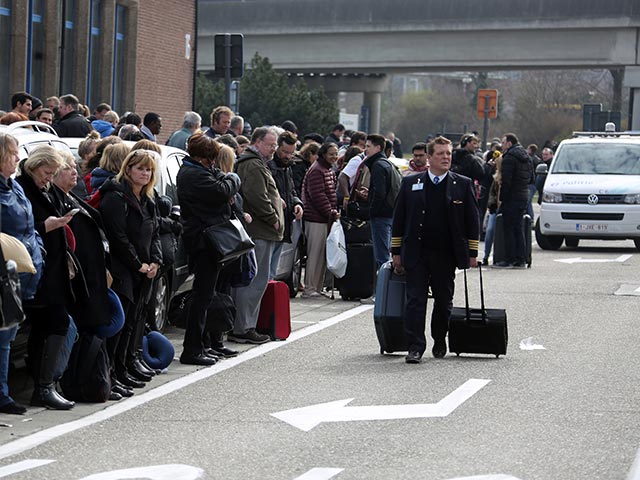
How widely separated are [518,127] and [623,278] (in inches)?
3078

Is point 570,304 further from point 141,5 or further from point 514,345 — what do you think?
point 141,5

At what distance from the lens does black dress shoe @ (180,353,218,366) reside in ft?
37.7

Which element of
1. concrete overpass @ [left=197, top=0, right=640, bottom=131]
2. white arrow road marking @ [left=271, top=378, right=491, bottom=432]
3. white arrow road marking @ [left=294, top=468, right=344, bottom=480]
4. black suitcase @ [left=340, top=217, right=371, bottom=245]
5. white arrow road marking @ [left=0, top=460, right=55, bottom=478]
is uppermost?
concrete overpass @ [left=197, top=0, right=640, bottom=131]

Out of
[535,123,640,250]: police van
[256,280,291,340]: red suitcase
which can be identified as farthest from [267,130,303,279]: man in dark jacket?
[535,123,640,250]: police van

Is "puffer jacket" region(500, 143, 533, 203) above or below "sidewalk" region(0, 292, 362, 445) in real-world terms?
above

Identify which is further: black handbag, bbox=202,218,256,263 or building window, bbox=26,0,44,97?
building window, bbox=26,0,44,97

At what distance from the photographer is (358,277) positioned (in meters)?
16.6

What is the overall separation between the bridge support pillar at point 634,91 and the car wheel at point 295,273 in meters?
35.7

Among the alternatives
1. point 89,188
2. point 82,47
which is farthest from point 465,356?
point 82,47

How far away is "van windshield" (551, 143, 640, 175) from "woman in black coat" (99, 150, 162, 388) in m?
16.3

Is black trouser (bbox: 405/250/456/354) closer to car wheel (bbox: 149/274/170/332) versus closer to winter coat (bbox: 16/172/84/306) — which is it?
car wheel (bbox: 149/274/170/332)

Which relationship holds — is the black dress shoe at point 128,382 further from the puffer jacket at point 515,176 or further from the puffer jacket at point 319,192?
the puffer jacket at point 515,176

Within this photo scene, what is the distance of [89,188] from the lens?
453 inches

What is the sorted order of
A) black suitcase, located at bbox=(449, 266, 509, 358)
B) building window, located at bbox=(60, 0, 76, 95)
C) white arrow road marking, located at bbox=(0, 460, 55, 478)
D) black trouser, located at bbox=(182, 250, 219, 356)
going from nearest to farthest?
white arrow road marking, located at bbox=(0, 460, 55, 478) → black trouser, located at bbox=(182, 250, 219, 356) → black suitcase, located at bbox=(449, 266, 509, 358) → building window, located at bbox=(60, 0, 76, 95)
